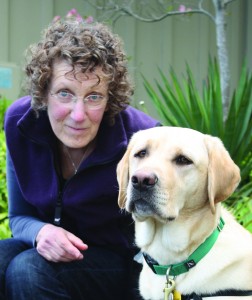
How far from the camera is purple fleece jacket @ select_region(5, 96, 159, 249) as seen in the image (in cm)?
311

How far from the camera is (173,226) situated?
269 centimetres

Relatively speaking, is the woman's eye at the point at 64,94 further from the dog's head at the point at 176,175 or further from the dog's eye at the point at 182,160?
the dog's eye at the point at 182,160

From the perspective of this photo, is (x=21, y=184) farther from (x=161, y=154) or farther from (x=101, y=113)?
(x=161, y=154)

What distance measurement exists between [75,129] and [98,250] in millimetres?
663

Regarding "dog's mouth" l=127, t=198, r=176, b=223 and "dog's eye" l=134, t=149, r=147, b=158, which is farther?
"dog's eye" l=134, t=149, r=147, b=158

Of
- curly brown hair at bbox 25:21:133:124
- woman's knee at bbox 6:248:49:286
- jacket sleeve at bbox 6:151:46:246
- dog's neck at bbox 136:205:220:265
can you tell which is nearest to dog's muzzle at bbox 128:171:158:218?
dog's neck at bbox 136:205:220:265

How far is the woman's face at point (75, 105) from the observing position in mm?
2979

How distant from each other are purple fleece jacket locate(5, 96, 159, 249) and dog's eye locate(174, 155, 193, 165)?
1.80 ft

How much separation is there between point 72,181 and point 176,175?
2.33 feet

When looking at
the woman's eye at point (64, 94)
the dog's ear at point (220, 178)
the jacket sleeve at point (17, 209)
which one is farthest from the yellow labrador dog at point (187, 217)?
the jacket sleeve at point (17, 209)

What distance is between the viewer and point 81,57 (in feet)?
9.76

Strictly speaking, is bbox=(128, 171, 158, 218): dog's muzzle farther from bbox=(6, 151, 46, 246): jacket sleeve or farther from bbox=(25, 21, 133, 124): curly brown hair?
bbox=(6, 151, 46, 246): jacket sleeve

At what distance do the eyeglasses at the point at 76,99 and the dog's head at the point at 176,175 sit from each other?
0.40m

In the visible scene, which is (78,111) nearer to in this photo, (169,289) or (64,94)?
(64,94)
